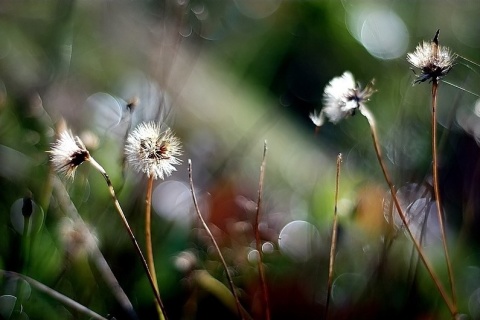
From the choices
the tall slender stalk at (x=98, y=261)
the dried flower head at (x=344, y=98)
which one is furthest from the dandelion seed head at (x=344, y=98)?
the tall slender stalk at (x=98, y=261)

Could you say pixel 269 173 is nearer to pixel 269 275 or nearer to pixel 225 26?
pixel 269 275

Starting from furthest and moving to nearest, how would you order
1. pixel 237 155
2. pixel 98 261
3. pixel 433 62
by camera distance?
pixel 237 155 < pixel 98 261 < pixel 433 62

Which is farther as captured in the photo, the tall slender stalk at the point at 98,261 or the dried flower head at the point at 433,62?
the tall slender stalk at the point at 98,261

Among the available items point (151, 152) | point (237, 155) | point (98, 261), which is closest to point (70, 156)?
point (151, 152)

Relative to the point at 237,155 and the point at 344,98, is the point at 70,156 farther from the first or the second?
the point at 237,155

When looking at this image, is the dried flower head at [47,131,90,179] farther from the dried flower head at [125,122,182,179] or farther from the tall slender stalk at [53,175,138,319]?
the tall slender stalk at [53,175,138,319]

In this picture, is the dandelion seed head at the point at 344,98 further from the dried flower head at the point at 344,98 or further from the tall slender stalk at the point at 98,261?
the tall slender stalk at the point at 98,261

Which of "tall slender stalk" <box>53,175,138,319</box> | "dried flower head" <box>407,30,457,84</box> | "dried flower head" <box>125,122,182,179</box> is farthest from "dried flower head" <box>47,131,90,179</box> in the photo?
"dried flower head" <box>407,30,457,84</box>

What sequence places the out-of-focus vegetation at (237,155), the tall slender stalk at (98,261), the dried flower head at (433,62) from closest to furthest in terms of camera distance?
1. the dried flower head at (433,62)
2. the tall slender stalk at (98,261)
3. the out-of-focus vegetation at (237,155)

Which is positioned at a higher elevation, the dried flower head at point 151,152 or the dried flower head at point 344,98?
the dried flower head at point 344,98

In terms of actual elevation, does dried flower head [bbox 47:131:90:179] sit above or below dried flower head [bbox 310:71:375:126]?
below
